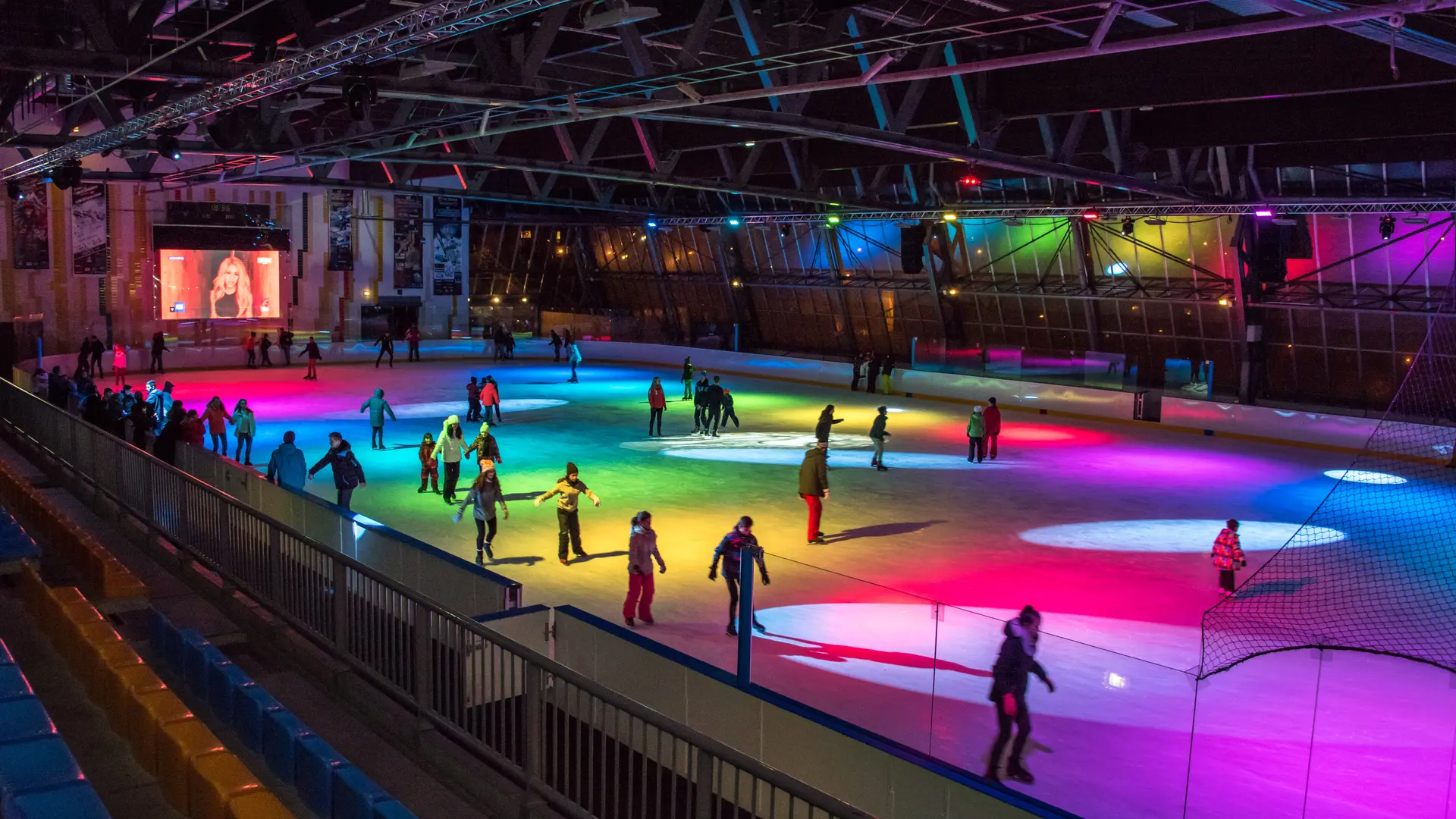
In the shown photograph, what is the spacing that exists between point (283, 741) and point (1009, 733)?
4.57m

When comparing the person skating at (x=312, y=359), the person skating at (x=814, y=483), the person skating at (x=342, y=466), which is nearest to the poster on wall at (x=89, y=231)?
the person skating at (x=312, y=359)

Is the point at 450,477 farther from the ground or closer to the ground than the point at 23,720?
closer to the ground

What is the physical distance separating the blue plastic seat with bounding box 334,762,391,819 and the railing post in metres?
1.21

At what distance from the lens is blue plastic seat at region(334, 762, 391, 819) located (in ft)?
14.2

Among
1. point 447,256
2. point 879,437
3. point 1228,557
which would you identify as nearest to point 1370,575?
point 1228,557

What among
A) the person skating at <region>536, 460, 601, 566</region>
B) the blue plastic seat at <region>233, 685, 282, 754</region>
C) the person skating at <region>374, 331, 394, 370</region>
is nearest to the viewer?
the blue plastic seat at <region>233, 685, 282, 754</region>

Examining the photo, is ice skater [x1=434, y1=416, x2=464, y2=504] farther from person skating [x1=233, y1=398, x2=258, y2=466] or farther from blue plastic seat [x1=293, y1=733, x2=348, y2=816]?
blue plastic seat [x1=293, y1=733, x2=348, y2=816]

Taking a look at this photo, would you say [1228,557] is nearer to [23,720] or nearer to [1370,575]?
[1370,575]

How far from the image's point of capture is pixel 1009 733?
743cm

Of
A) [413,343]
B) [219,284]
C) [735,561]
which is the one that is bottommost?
[735,561]

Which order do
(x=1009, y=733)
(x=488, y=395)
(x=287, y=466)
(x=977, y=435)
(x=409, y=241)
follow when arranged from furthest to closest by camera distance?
(x=409, y=241) → (x=488, y=395) → (x=977, y=435) → (x=287, y=466) → (x=1009, y=733)

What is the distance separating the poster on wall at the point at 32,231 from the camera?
32.9 metres

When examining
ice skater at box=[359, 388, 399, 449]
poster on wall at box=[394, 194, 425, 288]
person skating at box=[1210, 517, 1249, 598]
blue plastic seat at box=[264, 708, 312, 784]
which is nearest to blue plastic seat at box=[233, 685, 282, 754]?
blue plastic seat at box=[264, 708, 312, 784]

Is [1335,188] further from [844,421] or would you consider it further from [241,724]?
[241,724]
